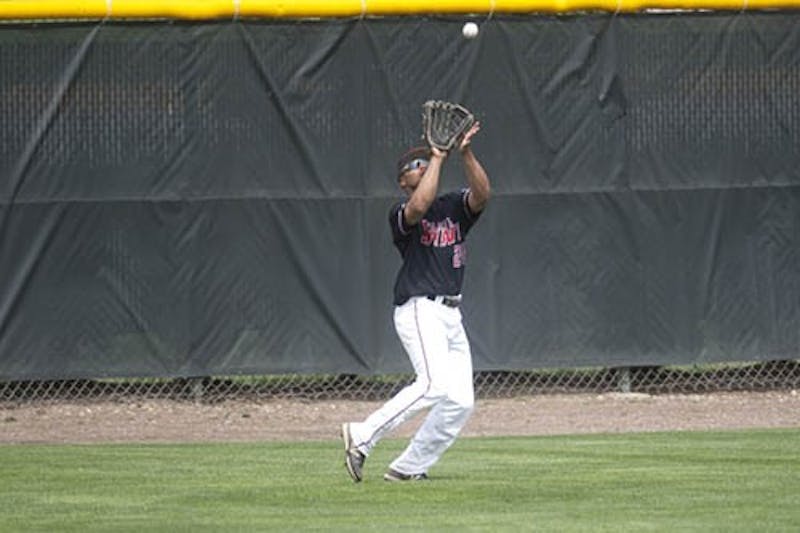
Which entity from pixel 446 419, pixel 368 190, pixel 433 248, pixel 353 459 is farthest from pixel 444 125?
pixel 368 190

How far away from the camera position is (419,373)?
10305 mm

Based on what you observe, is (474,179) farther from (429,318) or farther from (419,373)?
(419,373)

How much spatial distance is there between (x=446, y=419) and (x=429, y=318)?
0.52 metres

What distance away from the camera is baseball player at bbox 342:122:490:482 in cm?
1023

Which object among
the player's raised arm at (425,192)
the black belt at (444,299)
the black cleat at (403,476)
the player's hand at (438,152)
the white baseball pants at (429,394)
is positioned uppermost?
the player's hand at (438,152)

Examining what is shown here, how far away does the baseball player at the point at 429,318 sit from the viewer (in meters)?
10.2

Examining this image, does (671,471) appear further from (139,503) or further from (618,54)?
(618,54)

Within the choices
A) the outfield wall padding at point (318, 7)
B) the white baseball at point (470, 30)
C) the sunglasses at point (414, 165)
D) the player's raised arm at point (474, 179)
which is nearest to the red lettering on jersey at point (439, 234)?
the player's raised arm at point (474, 179)

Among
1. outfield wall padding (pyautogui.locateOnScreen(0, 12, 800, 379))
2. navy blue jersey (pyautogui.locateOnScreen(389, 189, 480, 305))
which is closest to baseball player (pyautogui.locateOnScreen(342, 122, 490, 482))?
navy blue jersey (pyautogui.locateOnScreen(389, 189, 480, 305))

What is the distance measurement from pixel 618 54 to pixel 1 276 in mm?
4907

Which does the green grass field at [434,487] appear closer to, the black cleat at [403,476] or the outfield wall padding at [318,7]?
the black cleat at [403,476]

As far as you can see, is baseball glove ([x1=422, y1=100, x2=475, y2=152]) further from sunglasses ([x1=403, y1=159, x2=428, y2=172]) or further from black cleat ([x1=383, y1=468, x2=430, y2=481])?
black cleat ([x1=383, y1=468, x2=430, y2=481])

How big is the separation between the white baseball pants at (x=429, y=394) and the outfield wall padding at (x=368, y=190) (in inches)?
185

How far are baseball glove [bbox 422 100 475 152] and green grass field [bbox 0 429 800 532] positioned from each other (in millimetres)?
1721
